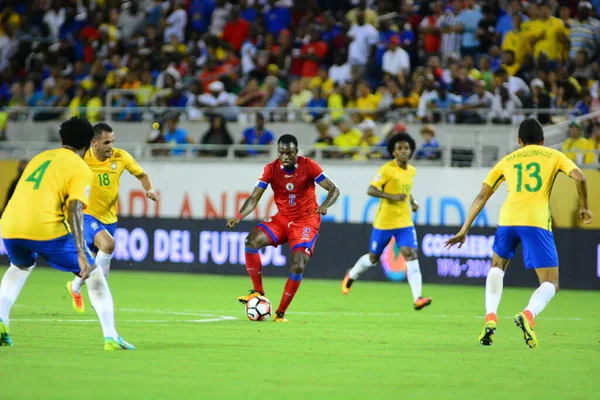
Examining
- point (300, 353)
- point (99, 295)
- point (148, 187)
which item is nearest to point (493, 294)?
point (300, 353)

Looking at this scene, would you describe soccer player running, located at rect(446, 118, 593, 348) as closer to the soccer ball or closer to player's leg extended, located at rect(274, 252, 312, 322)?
player's leg extended, located at rect(274, 252, 312, 322)

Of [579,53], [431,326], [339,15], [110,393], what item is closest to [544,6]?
[579,53]

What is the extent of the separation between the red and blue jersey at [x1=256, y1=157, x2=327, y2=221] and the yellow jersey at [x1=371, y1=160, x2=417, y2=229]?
105 inches

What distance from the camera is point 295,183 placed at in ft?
46.1

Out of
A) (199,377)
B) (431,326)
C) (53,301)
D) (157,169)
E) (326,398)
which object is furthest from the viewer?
(157,169)

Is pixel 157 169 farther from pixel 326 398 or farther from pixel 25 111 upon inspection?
pixel 326 398

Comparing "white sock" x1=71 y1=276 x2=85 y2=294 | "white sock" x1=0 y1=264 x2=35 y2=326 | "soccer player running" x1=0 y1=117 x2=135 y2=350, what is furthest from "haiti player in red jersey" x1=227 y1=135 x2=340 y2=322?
"soccer player running" x1=0 y1=117 x2=135 y2=350

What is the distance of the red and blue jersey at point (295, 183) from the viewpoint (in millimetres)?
14008

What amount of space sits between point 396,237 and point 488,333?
19.3 ft

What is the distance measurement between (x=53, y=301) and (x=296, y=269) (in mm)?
4785

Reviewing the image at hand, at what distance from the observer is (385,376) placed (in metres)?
8.52

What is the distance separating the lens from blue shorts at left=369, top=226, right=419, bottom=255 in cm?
1644

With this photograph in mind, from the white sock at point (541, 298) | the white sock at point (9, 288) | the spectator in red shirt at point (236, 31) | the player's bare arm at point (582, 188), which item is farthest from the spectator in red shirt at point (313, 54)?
the white sock at point (9, 288)

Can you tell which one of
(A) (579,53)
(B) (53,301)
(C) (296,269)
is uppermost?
(A) (579,53)
